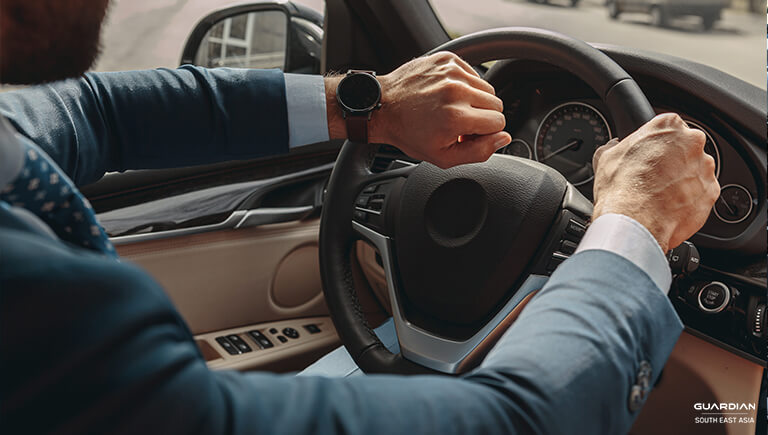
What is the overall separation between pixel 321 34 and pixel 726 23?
103 cm

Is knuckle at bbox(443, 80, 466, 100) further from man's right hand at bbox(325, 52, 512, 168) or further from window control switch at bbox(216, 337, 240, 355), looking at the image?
window control switch at bbox(216, 337, 240, 355)

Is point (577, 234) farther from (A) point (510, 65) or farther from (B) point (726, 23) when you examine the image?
(B) point (726, 23)

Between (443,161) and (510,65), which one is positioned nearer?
(443,161)

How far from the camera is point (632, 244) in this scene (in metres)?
0.61

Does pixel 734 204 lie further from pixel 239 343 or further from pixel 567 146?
pixel 239 343

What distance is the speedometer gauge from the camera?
1120 mm

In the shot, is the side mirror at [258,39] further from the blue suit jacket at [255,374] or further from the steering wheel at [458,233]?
the blue suit jacket at [255,374]

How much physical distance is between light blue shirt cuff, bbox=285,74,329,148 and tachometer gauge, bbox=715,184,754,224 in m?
0.66

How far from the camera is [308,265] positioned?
1.71 meters

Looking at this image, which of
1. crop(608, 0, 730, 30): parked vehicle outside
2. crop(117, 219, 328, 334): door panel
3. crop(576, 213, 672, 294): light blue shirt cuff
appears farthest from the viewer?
crop(117, 219, 328, 334): door panel

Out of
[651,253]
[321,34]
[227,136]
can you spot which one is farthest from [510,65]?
[321,34]

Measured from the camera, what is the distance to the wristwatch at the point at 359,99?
943 millimetres

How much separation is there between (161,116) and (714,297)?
3.04 ft

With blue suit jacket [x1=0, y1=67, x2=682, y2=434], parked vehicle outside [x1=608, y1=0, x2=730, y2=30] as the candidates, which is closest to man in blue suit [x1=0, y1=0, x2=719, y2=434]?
blue suit jacket [x1=0, y1=67, x2=682, y2=434]
